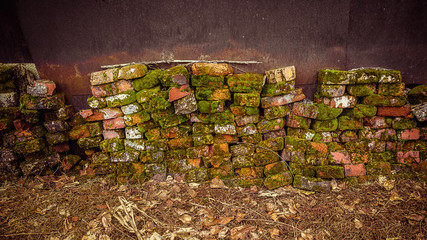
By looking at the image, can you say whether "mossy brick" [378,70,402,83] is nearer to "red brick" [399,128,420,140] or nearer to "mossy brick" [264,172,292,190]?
"red brick" [399,128,420,140]

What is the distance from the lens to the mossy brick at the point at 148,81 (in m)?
2.18

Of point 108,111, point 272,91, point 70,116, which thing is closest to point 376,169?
point 272,91

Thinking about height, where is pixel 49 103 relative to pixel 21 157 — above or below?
above

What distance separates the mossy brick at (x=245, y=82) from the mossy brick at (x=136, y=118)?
96 cm

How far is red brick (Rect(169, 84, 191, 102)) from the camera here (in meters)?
2.11

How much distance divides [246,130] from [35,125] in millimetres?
2422

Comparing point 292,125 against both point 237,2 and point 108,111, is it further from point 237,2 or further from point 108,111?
point 108,111

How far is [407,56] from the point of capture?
7.66 feet

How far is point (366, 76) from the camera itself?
219 cm

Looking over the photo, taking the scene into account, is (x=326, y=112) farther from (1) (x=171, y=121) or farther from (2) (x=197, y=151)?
(1) (x=171, y=121)

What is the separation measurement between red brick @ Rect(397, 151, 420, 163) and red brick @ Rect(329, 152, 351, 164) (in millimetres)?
603

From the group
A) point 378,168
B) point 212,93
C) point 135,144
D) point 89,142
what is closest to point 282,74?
point 212,93

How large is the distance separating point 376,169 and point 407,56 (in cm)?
132

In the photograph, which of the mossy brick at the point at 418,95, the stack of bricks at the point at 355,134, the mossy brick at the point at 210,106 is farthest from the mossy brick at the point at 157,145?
the mossy brick at the point at 418,95
